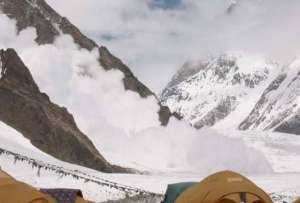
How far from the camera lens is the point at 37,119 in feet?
347

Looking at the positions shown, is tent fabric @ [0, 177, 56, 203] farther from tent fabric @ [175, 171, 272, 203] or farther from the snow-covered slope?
the snow-covered slope

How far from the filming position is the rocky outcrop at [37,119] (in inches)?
4040

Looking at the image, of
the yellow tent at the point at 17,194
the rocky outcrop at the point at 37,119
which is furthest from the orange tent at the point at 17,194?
the rocky outcrop at the point at 37,119

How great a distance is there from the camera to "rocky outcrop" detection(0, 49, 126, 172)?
102625mm

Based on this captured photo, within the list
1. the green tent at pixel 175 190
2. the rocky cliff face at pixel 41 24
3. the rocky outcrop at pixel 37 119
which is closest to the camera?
the green tent at pixel 175 190

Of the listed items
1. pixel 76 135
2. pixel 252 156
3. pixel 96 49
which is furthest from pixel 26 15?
pixel 76 135

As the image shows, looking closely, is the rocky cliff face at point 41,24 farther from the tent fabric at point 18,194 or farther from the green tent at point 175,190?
the tent fabric at point 18,194

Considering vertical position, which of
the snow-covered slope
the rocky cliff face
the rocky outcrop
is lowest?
the snow-covered slope

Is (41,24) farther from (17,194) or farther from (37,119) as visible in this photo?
(17,194)

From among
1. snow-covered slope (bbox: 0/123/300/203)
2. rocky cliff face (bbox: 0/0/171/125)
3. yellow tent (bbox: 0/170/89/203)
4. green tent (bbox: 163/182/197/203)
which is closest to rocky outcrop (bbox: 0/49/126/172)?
snow-covered slope (bbox: 0/123/300/203)

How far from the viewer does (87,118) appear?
196 meters

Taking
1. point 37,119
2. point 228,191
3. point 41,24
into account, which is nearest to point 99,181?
point 228,191

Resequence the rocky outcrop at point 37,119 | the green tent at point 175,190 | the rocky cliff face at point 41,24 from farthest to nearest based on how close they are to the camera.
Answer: the rocky cliff face at point 41,24 < the rocky outcrop at point 37,119 < the green tent at point 175,190

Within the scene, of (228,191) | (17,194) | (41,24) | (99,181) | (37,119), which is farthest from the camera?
(41,24)
